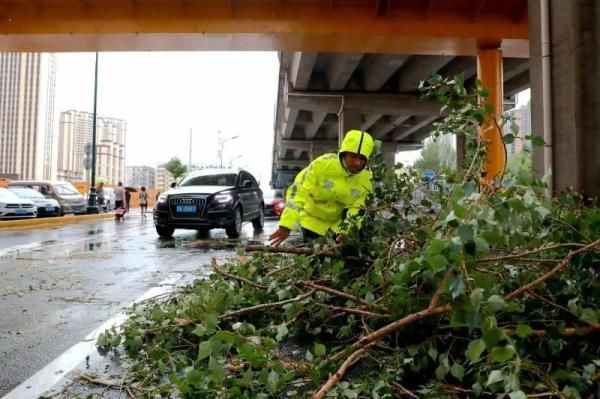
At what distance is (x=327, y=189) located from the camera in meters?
3.81

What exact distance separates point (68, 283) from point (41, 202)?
1608 centimetres

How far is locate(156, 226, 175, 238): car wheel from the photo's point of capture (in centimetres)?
1108

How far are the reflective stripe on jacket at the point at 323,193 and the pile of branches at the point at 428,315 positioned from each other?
60 centimetres

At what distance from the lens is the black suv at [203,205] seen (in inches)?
411

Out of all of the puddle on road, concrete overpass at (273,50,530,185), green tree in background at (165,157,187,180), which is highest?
green tree in background at (165,157,187,180)

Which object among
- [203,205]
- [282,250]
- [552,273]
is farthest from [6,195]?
[552,273]

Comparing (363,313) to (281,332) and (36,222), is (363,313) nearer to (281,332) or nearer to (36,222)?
(281,332)

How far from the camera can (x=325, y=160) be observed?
3.93 metres

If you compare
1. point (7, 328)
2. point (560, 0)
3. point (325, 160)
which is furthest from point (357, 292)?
point (560, 0)

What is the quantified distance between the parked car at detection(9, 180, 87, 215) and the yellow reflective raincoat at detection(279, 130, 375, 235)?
66.8ft

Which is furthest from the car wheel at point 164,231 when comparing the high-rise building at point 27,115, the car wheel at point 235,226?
the high-rise building at point 27,115

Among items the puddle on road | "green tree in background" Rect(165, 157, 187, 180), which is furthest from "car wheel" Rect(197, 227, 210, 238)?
"green tree in background" Rect(165, 157, 187, 180)

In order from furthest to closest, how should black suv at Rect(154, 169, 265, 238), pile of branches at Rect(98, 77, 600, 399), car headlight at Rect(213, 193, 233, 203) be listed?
car headlight at Rect(213, 193, 233, 203) < black suv at Rect(154, 169, 265, 238) < pile of branches at Rect(98, 77, 600, 399)

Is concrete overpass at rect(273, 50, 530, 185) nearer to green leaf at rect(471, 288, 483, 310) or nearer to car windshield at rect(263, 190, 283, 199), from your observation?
car windshield at rect(263, 190, 283, 199)
